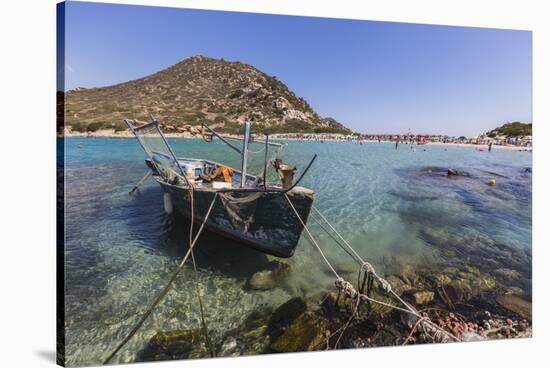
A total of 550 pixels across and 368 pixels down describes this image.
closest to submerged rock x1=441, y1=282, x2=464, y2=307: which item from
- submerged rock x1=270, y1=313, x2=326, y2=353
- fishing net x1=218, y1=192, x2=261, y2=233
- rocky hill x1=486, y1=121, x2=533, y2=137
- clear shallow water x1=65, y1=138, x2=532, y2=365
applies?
clear shallow water x1=65, y1=138, x2=532, y2=365

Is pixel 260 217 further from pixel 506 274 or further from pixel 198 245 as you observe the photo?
pixel 506 274

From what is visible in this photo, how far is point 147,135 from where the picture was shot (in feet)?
12.4

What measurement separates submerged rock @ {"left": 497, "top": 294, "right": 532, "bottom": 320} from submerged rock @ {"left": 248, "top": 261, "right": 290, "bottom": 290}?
2.72 m

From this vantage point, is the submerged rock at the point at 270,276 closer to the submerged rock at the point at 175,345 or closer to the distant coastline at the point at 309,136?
the submerged rock at the point at 175,345

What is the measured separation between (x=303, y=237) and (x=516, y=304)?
9.29 feet

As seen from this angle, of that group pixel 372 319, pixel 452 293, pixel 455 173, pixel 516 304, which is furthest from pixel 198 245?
pixel 516 304

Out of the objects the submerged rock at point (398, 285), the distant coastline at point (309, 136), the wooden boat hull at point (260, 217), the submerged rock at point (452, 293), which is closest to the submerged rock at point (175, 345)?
the wooden boat hull at point (260, 217)

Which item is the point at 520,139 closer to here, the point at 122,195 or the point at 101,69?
the point at 101,69

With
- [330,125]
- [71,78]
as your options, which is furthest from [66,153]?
[330,125]

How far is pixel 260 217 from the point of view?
414 centimetres

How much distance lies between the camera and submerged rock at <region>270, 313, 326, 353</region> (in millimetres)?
3652

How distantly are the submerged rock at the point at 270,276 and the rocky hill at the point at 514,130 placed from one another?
332 cm

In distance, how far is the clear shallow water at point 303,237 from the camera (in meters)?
3.32

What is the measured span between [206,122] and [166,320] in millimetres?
2208
